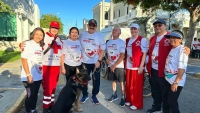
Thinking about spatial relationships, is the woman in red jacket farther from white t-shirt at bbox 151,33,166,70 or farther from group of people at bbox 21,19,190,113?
white t-shirt at bbox 151,33,166,70

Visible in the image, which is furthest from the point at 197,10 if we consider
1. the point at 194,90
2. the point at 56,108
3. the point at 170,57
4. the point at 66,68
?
the point at 56,108

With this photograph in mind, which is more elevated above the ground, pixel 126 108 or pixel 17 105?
pixel 17 105

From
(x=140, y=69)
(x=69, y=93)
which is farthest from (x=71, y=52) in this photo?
(x=140, y=69)

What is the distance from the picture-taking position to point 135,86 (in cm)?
443

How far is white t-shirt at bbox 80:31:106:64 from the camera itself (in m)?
4.53

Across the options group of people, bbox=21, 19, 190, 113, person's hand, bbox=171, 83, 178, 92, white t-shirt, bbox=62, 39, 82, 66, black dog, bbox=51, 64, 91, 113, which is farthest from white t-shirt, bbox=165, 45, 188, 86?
white t-shirt, bbox=62, 39, 82, 66

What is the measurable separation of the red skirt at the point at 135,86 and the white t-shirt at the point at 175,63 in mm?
921

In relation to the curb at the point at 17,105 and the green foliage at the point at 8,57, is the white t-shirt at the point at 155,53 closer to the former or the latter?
the curb at the point at 17,105

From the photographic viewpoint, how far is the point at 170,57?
11.2 ft

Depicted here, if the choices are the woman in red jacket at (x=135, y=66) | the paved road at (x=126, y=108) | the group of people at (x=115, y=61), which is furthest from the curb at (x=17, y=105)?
the woman in red jacket at (x=135, y=66)

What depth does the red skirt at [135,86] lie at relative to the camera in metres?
4.39

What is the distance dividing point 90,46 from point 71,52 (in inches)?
22.3

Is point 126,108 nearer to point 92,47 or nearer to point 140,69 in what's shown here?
point 140,69

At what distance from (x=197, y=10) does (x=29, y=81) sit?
30.9ft
